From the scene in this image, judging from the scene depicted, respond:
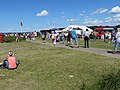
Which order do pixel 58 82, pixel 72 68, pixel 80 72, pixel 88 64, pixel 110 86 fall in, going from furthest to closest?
1. pixel 88 64
2. pixel 72 68
3. pixel 80 72
4. pixel 58 82
5. pixel 110 86

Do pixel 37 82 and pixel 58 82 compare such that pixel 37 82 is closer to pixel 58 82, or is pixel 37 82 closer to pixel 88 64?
pixel 58 82

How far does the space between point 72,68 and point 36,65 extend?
2.30 m

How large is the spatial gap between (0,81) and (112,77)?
Answer: 14.9ft

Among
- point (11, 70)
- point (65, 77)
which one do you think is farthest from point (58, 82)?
point (11, 70)

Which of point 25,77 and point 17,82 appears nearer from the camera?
point 17,82

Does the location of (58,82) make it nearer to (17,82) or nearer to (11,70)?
(17,82)

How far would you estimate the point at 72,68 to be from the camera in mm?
12469

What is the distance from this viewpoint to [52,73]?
11.6m

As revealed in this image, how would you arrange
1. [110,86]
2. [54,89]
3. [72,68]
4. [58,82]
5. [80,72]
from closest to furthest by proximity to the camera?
[110,86]
[54,89]
[58,82]
[80,72]
[72,68]

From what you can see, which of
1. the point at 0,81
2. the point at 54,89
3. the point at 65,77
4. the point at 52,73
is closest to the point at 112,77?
the point at 54,89

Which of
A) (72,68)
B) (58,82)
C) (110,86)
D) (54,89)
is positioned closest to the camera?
(110,86)


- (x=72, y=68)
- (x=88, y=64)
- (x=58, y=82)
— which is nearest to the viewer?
(x=58, y=82)

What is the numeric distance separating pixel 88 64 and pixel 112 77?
16.3ft

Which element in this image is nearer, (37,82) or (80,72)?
(37,82)
